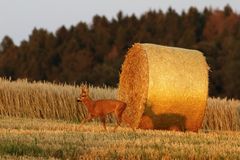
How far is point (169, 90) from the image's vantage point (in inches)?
750

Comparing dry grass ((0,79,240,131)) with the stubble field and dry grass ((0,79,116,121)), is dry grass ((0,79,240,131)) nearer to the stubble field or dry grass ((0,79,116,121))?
dry grass ((0,79,116,121))

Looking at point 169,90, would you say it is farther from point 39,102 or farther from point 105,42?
point 105,42

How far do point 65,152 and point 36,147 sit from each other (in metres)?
0.66

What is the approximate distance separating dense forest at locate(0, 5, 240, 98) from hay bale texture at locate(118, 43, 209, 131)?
36662mm

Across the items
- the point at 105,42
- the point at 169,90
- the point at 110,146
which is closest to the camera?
the point at 110,146

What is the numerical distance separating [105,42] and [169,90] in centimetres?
5063

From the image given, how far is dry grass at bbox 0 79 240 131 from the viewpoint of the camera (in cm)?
2548

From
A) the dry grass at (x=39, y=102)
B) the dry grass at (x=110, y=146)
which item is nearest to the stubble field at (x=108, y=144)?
the dry grass at (x=110, y=146)

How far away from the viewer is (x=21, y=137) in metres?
14.6

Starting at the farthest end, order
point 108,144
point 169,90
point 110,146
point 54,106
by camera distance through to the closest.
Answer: point 54,106 → point 169,90 → point 108,144 → point 110,146

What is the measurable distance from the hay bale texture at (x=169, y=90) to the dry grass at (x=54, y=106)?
5777mm

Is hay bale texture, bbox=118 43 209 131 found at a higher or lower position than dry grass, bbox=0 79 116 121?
higher

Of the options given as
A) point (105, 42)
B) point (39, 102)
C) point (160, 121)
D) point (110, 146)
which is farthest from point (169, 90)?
point (105, 42)

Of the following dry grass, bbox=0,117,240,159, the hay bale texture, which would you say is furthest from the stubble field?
the hay bale texture
